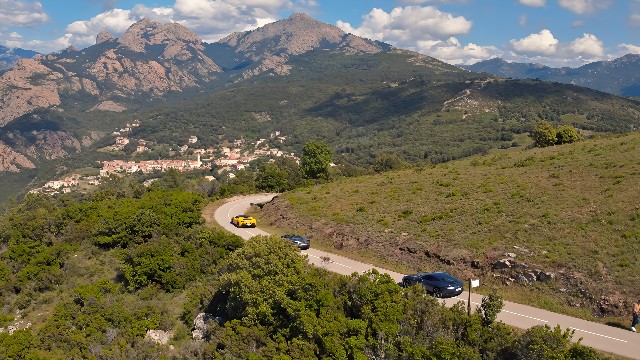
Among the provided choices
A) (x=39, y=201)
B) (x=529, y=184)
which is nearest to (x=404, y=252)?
(x=529, y=184)

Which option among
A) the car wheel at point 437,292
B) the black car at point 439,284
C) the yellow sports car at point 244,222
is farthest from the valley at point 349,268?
the car wheel at point 437,292

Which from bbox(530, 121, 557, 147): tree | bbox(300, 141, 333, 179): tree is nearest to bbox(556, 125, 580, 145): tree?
bbox(530, 121, 557, 147): tree

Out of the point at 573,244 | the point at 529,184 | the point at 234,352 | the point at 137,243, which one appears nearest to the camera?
the point at 234,352

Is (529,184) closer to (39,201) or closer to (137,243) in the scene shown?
(137,243)

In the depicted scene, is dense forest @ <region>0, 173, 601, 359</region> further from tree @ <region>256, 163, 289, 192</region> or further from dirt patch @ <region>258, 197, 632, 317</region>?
tree @ <region>256, 163, 289, 192</region>

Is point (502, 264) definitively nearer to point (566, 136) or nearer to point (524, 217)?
point (524, 217)

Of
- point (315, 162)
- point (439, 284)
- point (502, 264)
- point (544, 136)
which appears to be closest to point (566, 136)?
point (544, 136)
